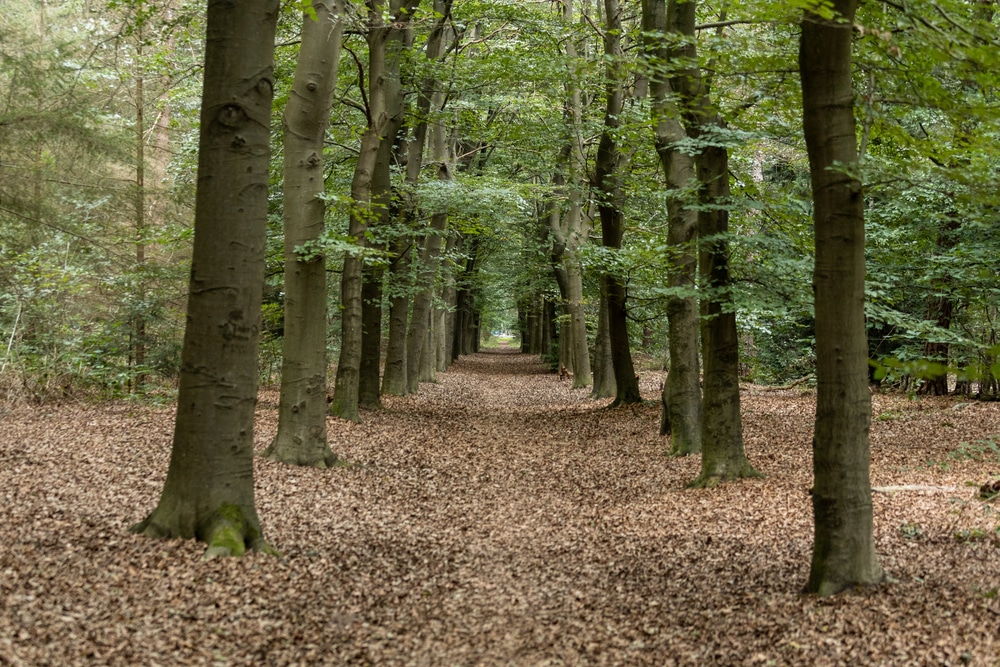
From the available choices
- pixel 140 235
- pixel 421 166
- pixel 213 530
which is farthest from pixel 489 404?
pixel 213 530

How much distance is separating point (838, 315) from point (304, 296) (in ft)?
22.0

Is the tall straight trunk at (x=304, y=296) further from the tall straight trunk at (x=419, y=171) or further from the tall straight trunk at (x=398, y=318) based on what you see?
the tall straight trunk at (x=398, y=318)

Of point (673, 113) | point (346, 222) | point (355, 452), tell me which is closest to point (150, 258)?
point (346, 222)

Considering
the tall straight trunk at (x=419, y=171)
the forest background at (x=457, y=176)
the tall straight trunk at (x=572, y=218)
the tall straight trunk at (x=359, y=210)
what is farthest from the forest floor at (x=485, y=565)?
the tall straight trunk at (x=572, y=218)

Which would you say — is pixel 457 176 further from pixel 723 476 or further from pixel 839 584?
pixel 839 584

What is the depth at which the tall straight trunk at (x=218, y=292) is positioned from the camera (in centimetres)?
563

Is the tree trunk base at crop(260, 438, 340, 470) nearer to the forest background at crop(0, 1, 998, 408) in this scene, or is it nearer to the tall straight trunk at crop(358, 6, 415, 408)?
the forest background at crop(0, 1, 998, 408)

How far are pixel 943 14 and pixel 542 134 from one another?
14.0m

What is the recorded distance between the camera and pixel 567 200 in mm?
17766

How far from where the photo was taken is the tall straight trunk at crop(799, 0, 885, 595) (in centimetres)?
495

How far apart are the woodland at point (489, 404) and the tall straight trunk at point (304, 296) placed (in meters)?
0.04

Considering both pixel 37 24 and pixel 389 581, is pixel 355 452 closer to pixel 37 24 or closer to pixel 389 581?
pixel 389 581

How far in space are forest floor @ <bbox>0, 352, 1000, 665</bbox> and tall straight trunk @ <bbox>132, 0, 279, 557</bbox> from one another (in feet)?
0.90

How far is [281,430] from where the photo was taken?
9852 mm
